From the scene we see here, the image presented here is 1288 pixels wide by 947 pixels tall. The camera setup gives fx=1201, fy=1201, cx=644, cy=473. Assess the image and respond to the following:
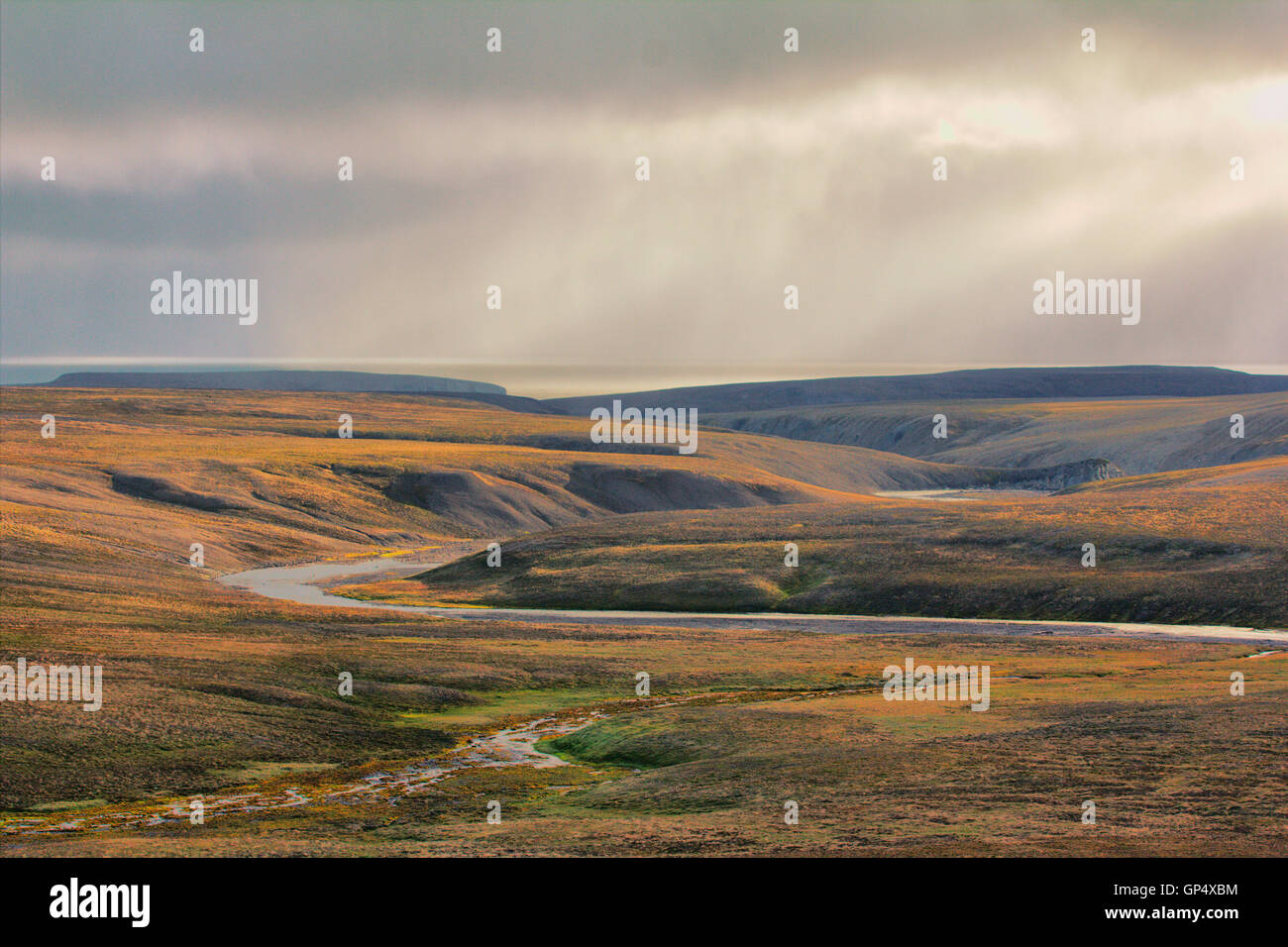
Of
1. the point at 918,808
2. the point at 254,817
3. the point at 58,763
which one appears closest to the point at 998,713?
the point at 918,808

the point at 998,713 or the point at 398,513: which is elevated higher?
the point at 398,513

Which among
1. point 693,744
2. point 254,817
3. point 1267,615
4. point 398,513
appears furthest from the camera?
point 398,513

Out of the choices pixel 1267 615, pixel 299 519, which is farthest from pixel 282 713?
pixel 299 519

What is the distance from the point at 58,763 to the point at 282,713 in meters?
10.6

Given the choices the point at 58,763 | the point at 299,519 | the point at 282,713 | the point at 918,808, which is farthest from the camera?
the point at 299,519

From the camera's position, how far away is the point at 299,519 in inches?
5812

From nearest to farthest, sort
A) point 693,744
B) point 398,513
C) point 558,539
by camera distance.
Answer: point 693,744 < point 558,539 < point 398,513

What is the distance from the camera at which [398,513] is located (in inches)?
6393
